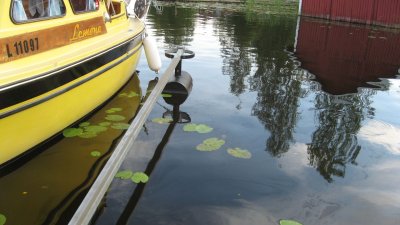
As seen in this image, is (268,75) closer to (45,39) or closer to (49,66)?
(45,39)

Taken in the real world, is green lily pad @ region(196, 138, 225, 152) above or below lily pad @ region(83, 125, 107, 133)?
below

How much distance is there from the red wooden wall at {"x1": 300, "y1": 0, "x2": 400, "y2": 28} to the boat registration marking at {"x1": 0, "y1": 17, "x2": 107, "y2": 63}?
18.5 m

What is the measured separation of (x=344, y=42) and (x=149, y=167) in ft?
42.7

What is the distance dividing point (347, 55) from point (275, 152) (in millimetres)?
8599

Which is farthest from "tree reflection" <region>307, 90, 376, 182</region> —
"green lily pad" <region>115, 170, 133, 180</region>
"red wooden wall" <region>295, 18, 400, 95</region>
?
"green lily pad" <region>115, 170, 133, 180</region>

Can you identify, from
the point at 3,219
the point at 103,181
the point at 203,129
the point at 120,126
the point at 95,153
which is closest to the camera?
the point at 103,181

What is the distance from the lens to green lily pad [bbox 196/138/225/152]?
5516 mm

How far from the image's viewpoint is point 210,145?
560cm

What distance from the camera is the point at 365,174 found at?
5.09 meters

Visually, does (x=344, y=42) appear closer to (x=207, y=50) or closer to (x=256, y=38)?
(x=256, y=38)

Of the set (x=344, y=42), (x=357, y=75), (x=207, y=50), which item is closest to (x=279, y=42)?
(x=344, y=42)

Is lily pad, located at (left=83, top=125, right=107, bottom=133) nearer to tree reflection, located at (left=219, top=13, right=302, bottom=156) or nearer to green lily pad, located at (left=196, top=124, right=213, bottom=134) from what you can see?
green lily pad, located at (left=196, top=124, right=213, bottom=134)

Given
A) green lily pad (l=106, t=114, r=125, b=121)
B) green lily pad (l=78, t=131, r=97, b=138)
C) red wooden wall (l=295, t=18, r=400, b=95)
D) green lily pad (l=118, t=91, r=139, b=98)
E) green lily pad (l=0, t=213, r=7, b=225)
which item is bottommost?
green lily pad (l=0, t=213, r=7, b=225)

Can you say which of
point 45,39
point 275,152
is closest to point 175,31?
point 275,152
